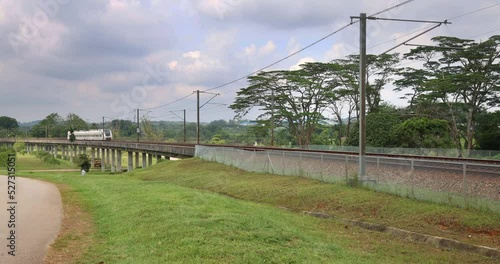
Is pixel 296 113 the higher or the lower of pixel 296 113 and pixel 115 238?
the higher

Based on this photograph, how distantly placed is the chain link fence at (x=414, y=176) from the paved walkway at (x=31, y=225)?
36.3 ft

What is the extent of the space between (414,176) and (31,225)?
11977 mm

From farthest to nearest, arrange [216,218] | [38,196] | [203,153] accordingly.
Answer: [203,153] < [38,196] < [216,218]

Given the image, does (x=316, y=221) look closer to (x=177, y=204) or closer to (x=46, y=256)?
(x=177, y=204)

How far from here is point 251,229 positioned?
10211 millimetres

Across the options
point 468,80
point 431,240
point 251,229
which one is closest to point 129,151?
point 468,80

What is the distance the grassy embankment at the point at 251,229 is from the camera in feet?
28.5

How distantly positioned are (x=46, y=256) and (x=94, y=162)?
109 meters

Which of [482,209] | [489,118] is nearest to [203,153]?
[489,118]

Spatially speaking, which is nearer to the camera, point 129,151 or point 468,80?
point 468,80

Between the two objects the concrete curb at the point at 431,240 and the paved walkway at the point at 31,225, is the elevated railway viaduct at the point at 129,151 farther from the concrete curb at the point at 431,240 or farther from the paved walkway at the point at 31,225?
the concrete curb at the point at 431,240

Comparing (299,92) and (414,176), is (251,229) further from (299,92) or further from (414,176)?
(299,92)

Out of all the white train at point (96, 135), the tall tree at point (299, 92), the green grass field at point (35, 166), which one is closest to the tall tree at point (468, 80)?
the tall tree at point (299, 92)

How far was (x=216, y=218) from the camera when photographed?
36.2ft
